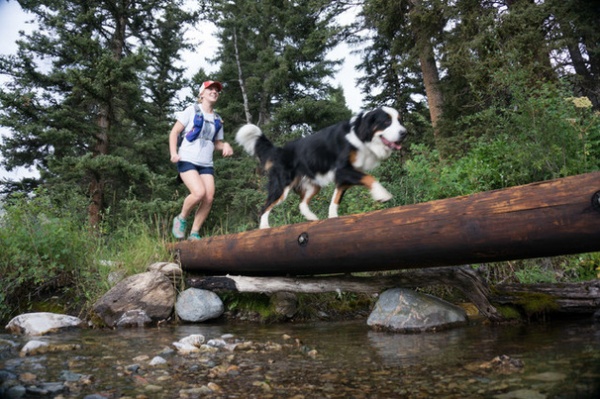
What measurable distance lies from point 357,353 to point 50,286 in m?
5.03

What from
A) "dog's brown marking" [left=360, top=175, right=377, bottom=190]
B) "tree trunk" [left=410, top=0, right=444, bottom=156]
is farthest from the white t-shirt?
"tree trunk" [left=410, top=0, right=444, bottom=156]

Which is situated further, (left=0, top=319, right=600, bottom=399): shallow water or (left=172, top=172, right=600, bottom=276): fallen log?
(left=172, top=172, right=600, bottom=276): fallen log

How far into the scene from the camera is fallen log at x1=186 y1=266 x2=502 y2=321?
13.8 ft

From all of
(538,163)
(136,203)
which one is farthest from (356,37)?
(538,163)

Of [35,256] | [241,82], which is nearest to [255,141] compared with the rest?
[35,256]

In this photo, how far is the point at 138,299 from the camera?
5172 mm

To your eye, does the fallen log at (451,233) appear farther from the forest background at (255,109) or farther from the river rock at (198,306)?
the forest background at (255,109)

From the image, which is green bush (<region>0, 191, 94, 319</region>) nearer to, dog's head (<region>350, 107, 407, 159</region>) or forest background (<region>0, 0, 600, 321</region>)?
forest background (<region>0, 0, 600, 321</region>)

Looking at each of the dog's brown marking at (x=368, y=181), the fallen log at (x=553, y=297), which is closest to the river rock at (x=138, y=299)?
the dog's brown marking at (x=368, y=181)

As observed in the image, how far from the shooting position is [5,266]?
593cm

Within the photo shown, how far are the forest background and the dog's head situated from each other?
2170mm

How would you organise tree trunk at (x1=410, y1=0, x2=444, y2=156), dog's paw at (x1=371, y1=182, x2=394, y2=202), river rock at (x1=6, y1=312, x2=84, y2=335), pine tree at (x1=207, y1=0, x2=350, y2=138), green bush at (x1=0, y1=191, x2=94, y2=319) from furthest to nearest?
pine tree at (x1=207, y1=0, x2=350, y2=138), tree trunk at (x1=410, y1=0, x2=444, y2=156), green bush at (x1=0, y1=191, x2=94, y2=319), river rock at (x1=6, y1=312, x2=84, y2=335), dog's paw at (x1=371, y1=182, x2=394, y2=202)

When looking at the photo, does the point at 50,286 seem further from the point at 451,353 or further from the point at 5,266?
the point at 451,353

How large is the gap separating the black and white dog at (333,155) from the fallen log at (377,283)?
2.34ft
